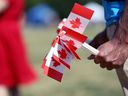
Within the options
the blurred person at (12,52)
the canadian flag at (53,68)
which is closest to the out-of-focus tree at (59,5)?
the blurred person at (12,52)

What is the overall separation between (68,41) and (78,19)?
11 centimetres

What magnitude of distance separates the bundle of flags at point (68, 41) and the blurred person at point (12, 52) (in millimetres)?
3314

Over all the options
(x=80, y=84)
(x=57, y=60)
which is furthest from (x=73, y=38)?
(x=80, y=84)

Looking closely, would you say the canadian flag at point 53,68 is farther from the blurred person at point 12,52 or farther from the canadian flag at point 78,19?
the blurred person at point 12,52

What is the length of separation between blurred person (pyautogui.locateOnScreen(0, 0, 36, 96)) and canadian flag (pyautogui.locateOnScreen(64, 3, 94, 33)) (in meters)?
3.43

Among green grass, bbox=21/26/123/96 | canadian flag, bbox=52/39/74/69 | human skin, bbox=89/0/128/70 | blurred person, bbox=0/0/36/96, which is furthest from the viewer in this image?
green grass, bbox=21/26/123/96

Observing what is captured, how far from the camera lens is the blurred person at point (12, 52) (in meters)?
6.83

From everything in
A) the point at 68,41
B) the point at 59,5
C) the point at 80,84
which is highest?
the point at 68,41

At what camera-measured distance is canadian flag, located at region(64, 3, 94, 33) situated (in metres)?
3.32

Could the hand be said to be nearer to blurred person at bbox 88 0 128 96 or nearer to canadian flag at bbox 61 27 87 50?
blurred person at bbox 88 0 128 96

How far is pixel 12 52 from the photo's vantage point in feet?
22.9

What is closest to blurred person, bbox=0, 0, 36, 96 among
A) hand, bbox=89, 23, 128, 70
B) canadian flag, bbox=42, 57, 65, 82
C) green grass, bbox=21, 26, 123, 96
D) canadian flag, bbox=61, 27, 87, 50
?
green grass, bbox=21, 26, 123, 96

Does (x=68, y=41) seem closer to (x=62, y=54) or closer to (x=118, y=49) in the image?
(x=62, y=54)

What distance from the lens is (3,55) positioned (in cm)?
692
